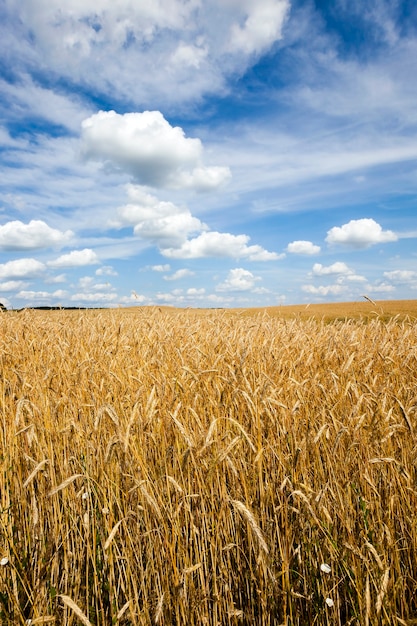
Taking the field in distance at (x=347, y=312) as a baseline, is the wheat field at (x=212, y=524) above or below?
below

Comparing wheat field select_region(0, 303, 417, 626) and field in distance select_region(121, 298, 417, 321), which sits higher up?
field in distance select_region(121, 298, 417, 321)

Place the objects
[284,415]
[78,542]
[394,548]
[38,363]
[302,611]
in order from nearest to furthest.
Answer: [394,548]
[302,611]
[78,542]
[284,415]
[38,363]

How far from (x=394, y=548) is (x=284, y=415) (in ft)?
3.18

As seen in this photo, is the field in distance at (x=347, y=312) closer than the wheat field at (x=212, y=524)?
No

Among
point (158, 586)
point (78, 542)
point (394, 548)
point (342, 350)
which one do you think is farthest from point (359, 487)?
point (342, 350)

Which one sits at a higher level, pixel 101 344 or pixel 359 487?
pixel 101 344

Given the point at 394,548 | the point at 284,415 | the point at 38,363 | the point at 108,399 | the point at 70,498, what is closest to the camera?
the point at 394,548

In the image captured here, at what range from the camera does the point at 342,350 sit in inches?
191

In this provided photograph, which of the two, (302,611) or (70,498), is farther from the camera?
(70,498)

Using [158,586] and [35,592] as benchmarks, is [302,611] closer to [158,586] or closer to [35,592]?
[158,586]

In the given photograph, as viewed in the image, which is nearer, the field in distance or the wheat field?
the wheat field

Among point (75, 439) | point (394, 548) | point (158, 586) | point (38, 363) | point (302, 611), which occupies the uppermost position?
point (38, 363)

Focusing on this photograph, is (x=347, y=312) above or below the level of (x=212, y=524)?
above

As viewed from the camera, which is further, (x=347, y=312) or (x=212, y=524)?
(x=347, y=312)
